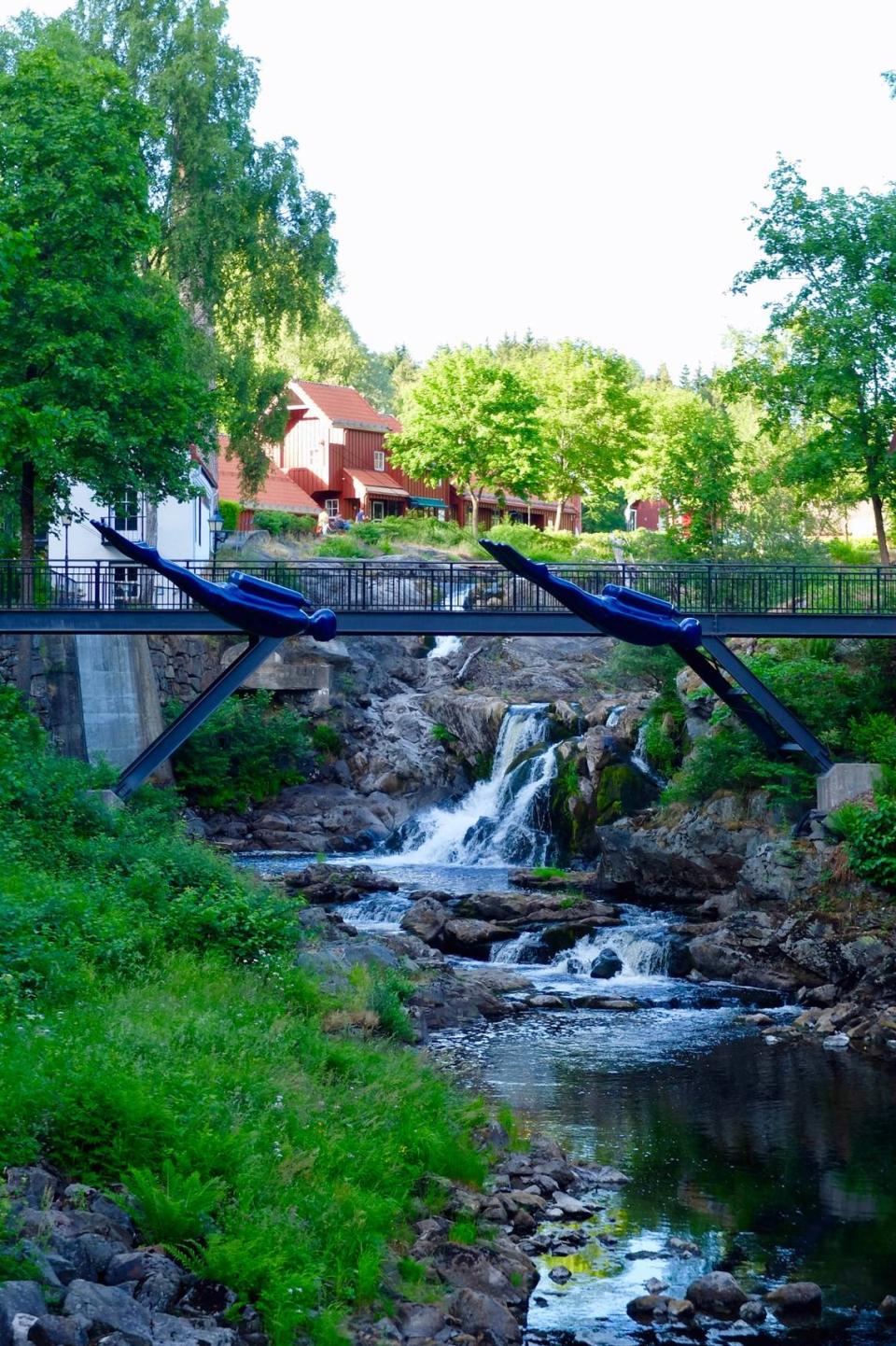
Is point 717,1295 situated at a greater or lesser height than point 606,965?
greater

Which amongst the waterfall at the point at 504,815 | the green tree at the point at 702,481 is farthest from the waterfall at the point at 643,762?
the green tree at the point at 702,481

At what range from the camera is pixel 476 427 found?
206 ft

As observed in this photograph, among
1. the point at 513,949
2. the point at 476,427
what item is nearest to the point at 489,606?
the point at 513,949

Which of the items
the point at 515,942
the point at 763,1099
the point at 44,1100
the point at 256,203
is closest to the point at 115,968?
the point at 44,1100

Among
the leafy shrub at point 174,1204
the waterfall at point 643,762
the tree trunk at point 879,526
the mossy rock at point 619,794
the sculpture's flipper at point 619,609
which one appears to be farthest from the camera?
the waterfall at point 643,762

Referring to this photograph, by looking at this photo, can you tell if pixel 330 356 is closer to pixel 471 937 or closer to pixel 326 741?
pixel 326 741

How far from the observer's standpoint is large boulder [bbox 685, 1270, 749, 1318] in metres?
11.7

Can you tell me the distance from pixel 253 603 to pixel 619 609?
4.73 metres

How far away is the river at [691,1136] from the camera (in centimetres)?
1222

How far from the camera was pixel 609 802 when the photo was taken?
3444 cm

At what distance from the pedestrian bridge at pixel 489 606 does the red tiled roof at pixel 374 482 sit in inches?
1317

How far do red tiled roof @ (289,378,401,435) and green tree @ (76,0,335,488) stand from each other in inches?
985

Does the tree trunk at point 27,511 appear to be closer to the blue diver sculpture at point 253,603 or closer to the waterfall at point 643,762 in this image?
the blue diver sculpture at point 253,603

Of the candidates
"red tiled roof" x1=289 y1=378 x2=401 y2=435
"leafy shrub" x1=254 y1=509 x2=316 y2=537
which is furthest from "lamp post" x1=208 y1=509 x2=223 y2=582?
"red tiled roof" x1=289 y1=378 x2=401 y2=435
